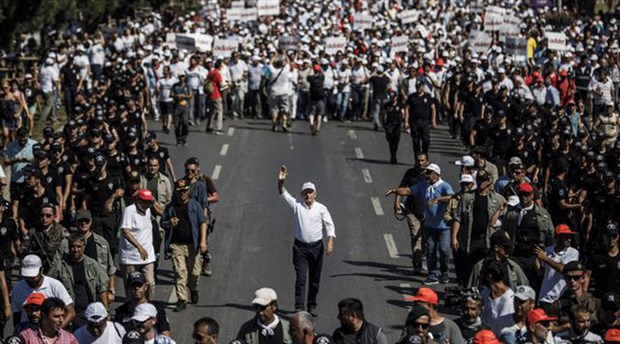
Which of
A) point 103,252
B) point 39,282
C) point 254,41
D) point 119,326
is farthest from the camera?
point 254,41

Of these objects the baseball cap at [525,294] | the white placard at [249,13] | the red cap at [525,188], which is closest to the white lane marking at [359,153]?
the red cap at [525,188]

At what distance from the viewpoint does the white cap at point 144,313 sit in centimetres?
1219

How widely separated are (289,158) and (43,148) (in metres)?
9.20

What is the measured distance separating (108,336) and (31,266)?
1590 mm

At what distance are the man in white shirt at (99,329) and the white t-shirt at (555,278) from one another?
15.1 feet

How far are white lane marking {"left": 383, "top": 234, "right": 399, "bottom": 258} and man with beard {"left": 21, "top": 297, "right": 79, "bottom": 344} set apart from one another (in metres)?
8.69

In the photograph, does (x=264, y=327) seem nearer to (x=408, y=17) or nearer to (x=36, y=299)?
(x=36, y=299)

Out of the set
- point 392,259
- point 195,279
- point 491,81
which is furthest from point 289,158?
point 195,279

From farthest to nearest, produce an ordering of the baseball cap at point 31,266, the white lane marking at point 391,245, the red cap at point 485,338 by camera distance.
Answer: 1. the white lane marking at point 391,245
2. the baseball cap at point 31,266
3. the red cap at point 485,338

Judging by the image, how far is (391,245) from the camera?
21.2 m

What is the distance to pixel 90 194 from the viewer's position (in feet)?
61.5

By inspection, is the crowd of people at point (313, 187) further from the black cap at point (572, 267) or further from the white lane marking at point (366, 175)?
the white lane marking at point (366, 175)

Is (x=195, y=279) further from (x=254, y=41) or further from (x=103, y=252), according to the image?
(x=254, y=41)

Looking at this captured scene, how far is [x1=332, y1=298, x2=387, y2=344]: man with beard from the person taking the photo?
11.8 m
